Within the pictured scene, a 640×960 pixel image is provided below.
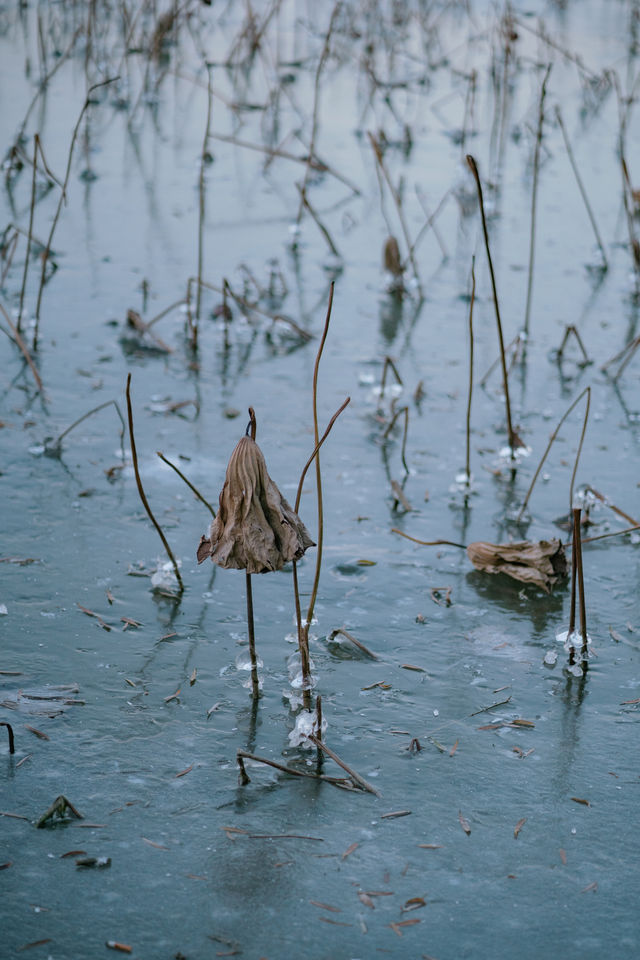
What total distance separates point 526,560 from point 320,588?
0.55m

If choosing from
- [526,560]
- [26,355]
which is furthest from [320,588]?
[26,355]

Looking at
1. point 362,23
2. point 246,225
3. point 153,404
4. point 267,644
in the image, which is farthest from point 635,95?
point 267,644

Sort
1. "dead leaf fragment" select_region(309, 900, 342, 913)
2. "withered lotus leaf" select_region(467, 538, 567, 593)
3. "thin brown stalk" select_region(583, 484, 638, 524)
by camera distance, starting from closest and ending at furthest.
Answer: "dead leaf fragment" select_region(309, 900, 342, 913)
"withered lotus leaf" select_region(467, 538, 567, 593)
"thin brown stalk" select_region(583, 484, 638, 524)

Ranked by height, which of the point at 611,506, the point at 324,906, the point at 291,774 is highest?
the point at 611,506

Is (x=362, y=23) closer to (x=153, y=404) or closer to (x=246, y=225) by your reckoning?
(x=246, y=225)

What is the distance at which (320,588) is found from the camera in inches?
99.1

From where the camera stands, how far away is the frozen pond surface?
1.58m

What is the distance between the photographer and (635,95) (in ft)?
27.7

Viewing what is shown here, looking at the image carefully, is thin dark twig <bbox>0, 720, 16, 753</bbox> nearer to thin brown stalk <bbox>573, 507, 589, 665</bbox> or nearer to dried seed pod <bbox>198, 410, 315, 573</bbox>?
dried seed pod <bbox>198, 410, 315, 573</bbox>

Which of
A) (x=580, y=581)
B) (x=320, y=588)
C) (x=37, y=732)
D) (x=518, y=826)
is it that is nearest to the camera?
(x=518, y=826)

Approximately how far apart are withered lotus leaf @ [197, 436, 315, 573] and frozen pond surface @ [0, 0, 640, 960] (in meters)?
0.41

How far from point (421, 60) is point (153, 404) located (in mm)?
6855

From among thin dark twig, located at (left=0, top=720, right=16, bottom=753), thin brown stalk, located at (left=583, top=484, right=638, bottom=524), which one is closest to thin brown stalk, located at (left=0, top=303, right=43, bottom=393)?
thin dark twig, located at (left=0, top=720, right=16, bottom=753)

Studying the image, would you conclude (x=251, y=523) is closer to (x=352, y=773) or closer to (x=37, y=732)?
(x=352, y=773)
